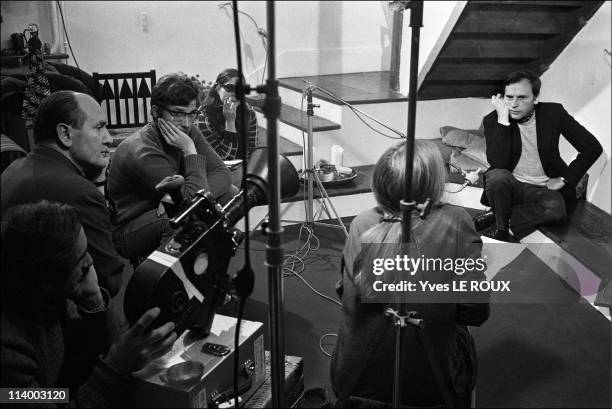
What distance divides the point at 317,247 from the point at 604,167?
5.24ft

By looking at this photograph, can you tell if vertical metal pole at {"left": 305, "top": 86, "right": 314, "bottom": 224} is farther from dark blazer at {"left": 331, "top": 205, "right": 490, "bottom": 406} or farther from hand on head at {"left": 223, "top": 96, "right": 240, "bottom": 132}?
dark blazer at {"left": 331, "top": 205, "right": 490, "bottom": 406}

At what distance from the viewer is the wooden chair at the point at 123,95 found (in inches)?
163

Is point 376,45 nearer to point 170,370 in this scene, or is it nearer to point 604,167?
point 604,167

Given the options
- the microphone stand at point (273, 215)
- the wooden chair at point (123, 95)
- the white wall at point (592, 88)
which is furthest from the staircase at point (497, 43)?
the microphone stand at point (273, 215)

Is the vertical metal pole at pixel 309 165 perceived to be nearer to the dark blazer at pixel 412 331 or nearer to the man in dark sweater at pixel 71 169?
the man in dark sweater at pixel 71 169

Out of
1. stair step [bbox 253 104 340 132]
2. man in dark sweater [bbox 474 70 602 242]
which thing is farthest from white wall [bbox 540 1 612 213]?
stair step [bbox 253 104 340 132]

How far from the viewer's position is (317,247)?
10.9 feet

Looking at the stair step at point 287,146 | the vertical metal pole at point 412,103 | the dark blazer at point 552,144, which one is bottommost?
the stair step at point 287,146

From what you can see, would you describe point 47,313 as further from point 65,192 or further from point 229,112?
point 229,112

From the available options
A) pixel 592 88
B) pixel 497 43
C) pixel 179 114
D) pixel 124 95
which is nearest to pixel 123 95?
pixel 124 95

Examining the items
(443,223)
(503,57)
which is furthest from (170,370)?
(503,57)

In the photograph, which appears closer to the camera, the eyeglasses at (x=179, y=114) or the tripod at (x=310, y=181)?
the eyeglasses at (x=179, y=114)

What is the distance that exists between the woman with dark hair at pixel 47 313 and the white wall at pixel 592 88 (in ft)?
Result: 9.20

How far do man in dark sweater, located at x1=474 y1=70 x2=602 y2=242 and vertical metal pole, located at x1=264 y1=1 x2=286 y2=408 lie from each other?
220 cm
